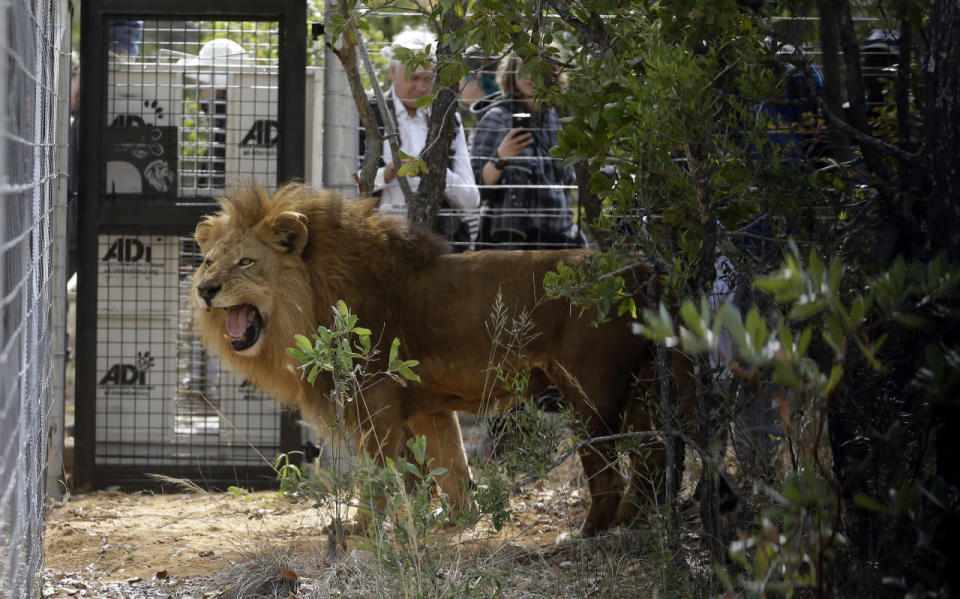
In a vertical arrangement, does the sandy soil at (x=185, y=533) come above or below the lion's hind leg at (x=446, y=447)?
below

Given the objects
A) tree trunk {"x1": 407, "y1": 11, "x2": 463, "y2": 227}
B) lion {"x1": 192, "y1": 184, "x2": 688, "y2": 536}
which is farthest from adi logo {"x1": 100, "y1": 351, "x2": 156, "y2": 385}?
tree trunk {"x1": 407, "y1": 11, "x2": 463, "y2": 227}

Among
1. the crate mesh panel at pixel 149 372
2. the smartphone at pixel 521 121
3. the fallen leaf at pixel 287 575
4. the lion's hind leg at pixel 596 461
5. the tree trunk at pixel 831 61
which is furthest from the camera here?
the smartphone at pixel 521 121

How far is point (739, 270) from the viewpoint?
3674 mm

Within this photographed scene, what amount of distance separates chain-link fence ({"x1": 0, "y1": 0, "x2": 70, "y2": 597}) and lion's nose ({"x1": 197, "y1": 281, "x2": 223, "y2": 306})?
3.04 feet

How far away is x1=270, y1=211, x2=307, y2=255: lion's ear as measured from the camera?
5.21m

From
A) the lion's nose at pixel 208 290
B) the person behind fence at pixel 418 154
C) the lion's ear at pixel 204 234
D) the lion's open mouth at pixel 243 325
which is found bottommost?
the lion's open mouth at pixel 243 325

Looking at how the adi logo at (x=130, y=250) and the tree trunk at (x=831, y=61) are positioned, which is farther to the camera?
the adi logo at (x=130, y=250)

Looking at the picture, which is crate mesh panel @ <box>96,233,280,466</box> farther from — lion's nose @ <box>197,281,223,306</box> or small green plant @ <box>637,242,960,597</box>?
small green plant @ <box>637,242,960,597</box>

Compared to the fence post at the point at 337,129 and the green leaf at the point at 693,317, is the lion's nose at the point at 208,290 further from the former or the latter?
the green leaf at the point at 693,317

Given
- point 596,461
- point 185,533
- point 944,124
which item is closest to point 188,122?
point 185,533

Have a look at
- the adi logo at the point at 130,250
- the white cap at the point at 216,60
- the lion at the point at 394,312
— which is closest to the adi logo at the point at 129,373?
the adi logo at the point at 130,250

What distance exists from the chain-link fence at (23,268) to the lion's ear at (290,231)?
110cm

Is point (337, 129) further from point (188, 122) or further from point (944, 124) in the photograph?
point (944, 124)

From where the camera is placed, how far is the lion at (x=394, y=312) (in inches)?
196
